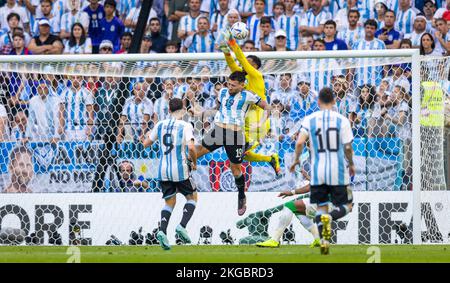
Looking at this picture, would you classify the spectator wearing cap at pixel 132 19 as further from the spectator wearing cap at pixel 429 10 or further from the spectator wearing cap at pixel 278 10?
the spectator wearing cap at pixel 429 10

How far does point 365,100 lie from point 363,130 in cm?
46

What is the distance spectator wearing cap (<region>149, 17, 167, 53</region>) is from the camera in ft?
66.0

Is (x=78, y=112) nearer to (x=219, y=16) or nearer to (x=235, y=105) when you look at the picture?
(x=235, y=105)

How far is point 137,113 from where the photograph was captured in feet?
54.3

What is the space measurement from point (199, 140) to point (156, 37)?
161 inches

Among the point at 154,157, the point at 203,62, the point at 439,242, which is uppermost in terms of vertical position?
the point at 203,62

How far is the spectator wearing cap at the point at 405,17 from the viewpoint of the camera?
1948 centimetres

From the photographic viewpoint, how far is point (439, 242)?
15531mm

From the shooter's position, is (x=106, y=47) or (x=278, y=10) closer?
(x=106, y=47)

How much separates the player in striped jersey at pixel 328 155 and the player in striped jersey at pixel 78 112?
4825 mm

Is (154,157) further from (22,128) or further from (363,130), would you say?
(363,130)

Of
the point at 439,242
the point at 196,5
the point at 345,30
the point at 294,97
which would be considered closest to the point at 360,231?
the point at 439,242

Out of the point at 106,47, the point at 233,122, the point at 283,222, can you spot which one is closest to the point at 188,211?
the point at 283,222

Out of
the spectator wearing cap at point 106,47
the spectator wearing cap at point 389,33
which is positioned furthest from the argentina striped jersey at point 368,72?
the spectator wearing cap at point 106,47
